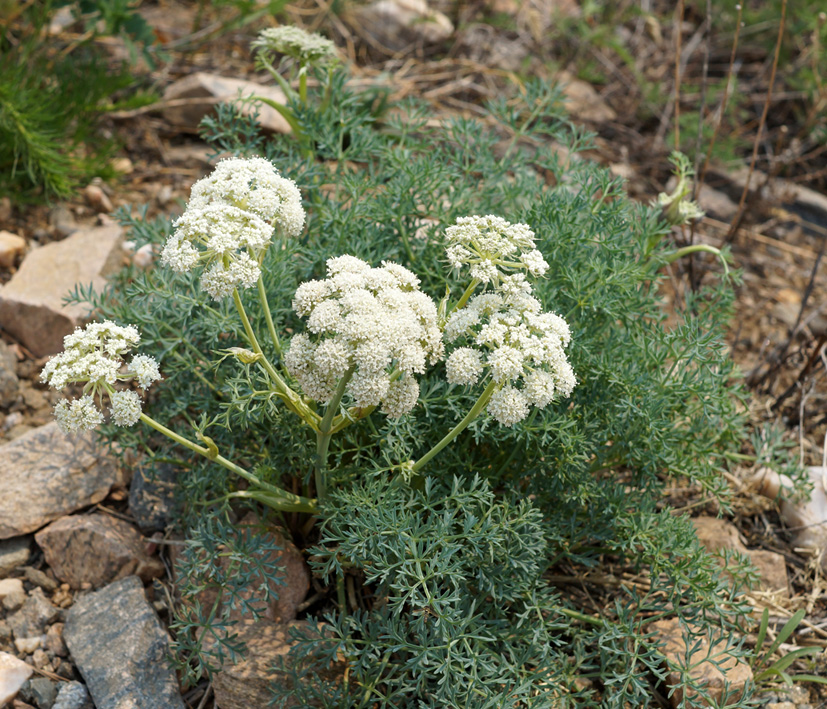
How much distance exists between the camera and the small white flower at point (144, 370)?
2.46 m

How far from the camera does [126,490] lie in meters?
4.09

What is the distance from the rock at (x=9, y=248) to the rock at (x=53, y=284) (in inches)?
6.8

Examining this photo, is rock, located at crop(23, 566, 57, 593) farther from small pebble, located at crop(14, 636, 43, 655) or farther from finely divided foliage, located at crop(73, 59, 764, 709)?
finely divided foliage, located at crop(73, 59, 764, 709)

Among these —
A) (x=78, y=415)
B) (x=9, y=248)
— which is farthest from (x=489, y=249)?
(x=9, y=248)

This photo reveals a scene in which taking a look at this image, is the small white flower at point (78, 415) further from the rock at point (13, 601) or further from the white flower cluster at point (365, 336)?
the rock at point (13, 601)

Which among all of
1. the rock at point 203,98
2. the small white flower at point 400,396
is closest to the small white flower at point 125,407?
the small white flower at point 400,396

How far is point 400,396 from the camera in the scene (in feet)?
8.29

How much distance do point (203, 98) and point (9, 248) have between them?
191 cm

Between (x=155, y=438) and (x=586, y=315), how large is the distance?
220 centimetres

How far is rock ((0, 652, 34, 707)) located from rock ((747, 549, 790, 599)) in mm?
3493

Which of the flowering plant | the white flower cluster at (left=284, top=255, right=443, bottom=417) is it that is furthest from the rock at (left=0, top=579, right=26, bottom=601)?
the white flower cluster at (left=284, top=255, right=443, bottom=417)

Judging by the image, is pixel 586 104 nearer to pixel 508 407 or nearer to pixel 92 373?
pixel 508 407

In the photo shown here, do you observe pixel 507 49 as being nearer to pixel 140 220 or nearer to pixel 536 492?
pixel 140 220

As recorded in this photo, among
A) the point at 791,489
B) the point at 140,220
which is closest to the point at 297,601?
the point at 140,220
